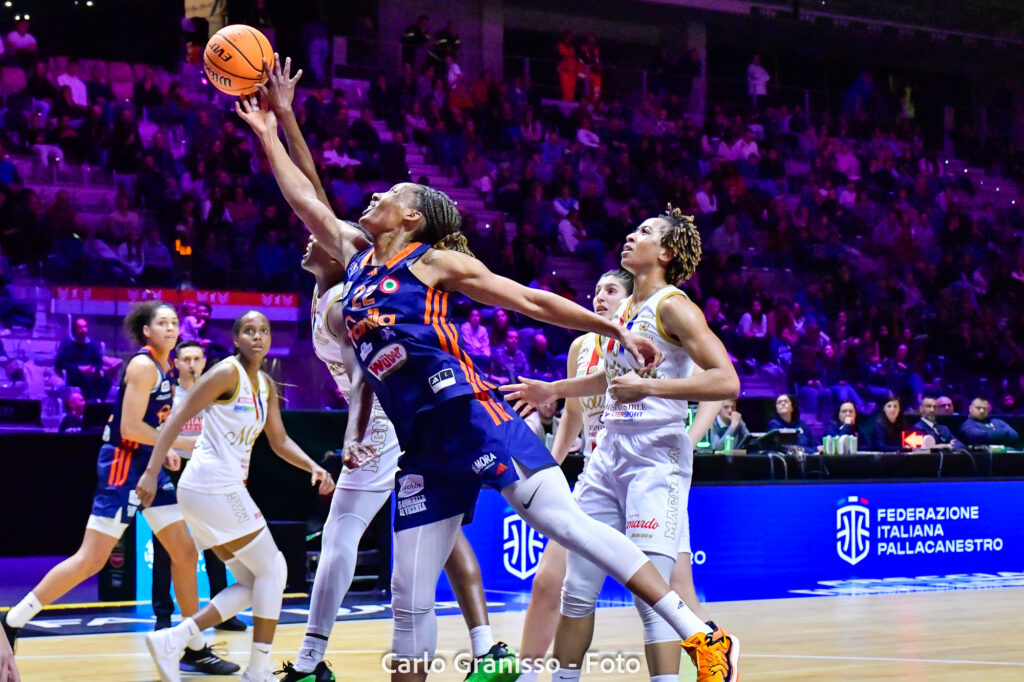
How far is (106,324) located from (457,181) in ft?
19.8

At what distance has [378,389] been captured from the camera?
4.13m

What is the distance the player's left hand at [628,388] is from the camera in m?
4.26

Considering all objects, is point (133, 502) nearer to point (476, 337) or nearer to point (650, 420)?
point (650, 420)

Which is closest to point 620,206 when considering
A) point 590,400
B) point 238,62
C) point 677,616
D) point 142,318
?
point 142,318

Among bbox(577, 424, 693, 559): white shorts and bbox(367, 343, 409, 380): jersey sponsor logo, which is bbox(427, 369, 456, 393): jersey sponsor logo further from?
bbox(577, 424, 693, 559): white shorts

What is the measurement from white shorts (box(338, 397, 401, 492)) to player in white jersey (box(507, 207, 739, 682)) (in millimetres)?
828

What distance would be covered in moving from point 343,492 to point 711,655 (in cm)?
174

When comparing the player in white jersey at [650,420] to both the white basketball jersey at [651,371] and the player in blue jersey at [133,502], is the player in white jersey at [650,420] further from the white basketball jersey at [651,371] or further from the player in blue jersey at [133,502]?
the player in blue jersey at [133,502]

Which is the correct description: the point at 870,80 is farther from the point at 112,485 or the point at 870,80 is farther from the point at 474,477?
the point at 474,477

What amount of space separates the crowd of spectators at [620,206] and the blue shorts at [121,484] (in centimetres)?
599

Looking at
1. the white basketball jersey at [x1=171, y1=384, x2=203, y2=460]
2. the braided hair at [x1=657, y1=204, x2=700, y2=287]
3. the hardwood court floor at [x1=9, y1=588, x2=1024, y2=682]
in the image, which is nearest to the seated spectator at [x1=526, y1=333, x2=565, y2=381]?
the hardwood court floor at [x1=9, y1=588, x2=1024, y2=682]

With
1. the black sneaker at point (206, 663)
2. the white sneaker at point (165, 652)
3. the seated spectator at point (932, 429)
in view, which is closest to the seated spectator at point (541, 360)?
the seated spectator at point (932, 429)

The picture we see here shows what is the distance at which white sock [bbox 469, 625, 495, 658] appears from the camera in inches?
183

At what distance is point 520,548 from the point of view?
9.26m
